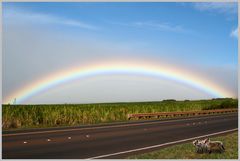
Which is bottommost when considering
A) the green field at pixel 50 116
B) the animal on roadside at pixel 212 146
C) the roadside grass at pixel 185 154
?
the roadside grass at pixel 185 154

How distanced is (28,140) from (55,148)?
2873 millimetres

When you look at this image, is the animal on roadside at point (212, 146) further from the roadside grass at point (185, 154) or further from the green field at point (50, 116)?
the green field at point (50, 116)

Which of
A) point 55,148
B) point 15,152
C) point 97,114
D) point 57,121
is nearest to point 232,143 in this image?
point 55,148

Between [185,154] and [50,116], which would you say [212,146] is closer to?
[185,154]

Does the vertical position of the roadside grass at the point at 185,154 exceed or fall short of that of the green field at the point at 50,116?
it falls short

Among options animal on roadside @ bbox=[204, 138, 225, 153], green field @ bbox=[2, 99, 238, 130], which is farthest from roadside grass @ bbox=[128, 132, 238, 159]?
green field @ bbox=[2, 99, 238, 130]

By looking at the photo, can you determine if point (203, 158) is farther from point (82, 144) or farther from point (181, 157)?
point (82, 144)

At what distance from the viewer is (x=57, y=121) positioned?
28.2m

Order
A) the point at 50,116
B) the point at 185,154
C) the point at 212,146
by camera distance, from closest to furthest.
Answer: the point at 212,146 → the point at 185,154 → the point at 50,116

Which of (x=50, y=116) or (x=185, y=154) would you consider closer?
(x=185, y=154)

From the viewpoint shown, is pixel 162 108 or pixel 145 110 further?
pixel 162 108

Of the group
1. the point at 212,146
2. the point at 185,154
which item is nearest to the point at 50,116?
the point at 185,154

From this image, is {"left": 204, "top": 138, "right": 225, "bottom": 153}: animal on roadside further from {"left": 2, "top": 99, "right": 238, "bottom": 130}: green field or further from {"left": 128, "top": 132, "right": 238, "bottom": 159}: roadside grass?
{"left": 2, "top": 99, "right": 238, "bottom": 130}: green field

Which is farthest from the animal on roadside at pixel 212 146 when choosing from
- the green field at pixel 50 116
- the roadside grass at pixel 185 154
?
the green field at pixel 50 116
